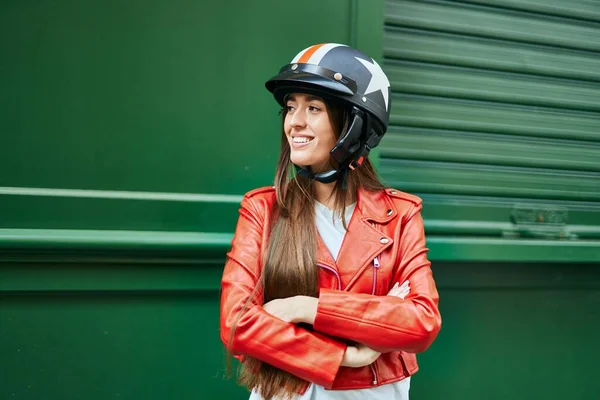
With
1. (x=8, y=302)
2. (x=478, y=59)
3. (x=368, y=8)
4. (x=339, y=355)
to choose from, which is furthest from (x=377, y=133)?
(x=8, y=302)

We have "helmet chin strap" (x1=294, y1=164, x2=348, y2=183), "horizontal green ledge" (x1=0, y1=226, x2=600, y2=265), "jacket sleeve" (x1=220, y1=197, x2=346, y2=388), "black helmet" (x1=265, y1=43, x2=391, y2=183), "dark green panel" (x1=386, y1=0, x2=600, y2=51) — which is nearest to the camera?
"jacket sleeve" (x1=220, y1=197, x2=346, y2=388)

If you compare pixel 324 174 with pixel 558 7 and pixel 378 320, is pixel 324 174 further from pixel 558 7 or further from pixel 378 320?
pixel 558 7

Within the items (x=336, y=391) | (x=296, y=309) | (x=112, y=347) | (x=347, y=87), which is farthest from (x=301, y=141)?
(x=112, y=347)

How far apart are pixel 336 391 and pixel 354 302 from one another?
0.35 meters

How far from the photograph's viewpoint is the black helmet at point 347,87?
2.06 meters

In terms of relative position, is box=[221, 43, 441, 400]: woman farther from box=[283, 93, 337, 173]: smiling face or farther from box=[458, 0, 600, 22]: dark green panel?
box=[458, 0, 600, 22]: dark green panel

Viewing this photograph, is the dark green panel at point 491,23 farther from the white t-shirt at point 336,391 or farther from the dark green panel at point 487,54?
the white t-shirt at point 336,391

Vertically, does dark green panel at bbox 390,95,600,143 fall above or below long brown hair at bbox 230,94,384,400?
above

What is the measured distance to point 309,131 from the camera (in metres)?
2.14

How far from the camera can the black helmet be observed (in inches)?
81.0

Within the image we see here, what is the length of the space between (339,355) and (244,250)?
0.51 meters

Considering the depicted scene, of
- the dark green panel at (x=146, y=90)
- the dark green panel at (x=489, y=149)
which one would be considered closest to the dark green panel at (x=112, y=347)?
the dark green panel at (x=146, y=90)

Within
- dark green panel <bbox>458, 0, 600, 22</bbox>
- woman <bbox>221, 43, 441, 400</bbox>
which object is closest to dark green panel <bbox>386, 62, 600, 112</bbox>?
dark green panel <bbox>458, 0, 600, 22</bbox>

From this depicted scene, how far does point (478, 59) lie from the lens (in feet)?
11.5
